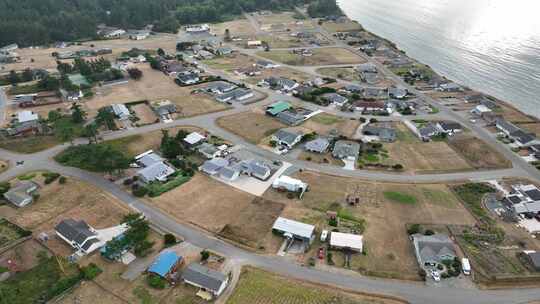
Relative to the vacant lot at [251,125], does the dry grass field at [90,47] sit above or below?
above

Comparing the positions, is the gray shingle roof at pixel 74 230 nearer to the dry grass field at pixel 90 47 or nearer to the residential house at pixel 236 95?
the residential house at pixel 236 95

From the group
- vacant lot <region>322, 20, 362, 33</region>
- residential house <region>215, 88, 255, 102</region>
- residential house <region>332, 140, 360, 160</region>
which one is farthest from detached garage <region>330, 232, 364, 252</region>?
vacant lot <region>322, 20, 362, 33</region>

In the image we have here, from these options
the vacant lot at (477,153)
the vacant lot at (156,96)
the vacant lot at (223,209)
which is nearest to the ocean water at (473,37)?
the vacant lot at (477,153)

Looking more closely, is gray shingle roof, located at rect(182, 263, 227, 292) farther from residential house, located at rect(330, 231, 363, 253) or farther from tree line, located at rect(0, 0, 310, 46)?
tree line, located at rect(0, 0, 310, 46)

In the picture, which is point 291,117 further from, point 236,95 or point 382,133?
point 382,133

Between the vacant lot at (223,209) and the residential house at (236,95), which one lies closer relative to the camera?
the vacant lot at (223,209)
